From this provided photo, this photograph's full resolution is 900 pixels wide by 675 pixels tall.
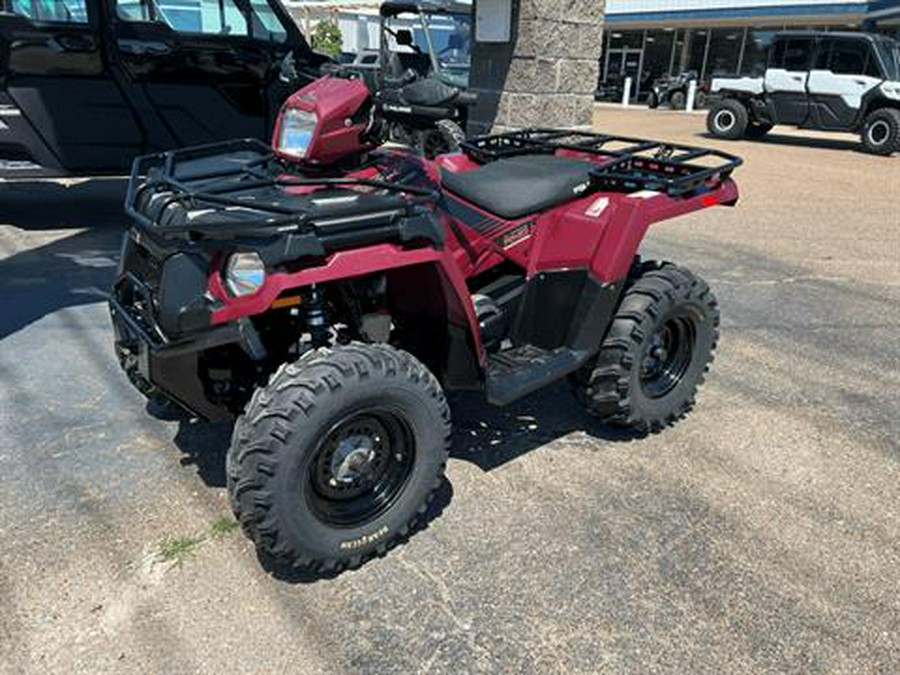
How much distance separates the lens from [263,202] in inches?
95.3

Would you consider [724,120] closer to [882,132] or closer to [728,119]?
[728,119]

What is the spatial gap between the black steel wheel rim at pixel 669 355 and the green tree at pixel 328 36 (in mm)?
20259

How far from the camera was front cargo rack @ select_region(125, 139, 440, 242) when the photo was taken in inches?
89.2

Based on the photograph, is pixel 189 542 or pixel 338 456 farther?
pixel 189 542

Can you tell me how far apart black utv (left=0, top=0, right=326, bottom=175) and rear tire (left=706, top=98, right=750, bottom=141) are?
10.9 m

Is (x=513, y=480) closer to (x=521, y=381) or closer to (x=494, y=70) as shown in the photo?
(x=521, y=381)

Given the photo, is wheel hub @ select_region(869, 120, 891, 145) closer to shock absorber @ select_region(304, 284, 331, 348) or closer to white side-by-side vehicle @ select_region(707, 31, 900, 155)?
white side-by-side vehicle @ select_region(707, 31, 900, 155)

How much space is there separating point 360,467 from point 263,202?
2.96 ft

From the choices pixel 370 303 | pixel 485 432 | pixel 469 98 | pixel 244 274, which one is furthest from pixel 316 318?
pixel 469 98

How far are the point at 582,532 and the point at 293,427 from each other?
118 cm

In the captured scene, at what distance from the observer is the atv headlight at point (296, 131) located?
8.80 feet

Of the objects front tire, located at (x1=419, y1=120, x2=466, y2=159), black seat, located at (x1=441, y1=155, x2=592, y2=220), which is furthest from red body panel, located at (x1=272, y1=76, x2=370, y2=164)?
front tire, located at (x1=419, y1=120, x2=466, y2=159)

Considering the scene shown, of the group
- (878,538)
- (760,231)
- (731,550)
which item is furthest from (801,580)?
(760,231)

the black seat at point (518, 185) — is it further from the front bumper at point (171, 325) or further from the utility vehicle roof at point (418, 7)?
the utility vehicle roof at point (418, 7)
